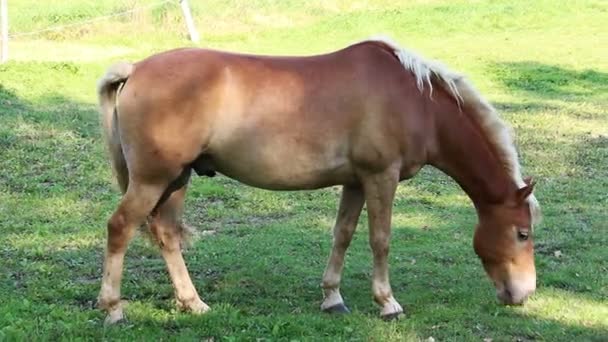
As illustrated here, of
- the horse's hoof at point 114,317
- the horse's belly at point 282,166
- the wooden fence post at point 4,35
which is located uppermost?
the horse's belly at point 282,166

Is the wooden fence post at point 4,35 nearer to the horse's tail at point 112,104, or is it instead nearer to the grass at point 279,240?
the grass at point 279,240

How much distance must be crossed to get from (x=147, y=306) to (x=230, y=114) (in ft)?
4.31

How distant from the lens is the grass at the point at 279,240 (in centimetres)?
518

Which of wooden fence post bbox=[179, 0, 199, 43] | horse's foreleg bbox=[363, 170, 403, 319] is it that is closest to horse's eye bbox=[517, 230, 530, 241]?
horse's foreleg bbox=[363, 170, 403, 319]

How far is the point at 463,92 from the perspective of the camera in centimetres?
543

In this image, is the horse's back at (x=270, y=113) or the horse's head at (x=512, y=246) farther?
the horse's head at (x=512, y=246)

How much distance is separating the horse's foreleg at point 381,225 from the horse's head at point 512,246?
67 cm

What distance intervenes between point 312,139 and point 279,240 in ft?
6.88

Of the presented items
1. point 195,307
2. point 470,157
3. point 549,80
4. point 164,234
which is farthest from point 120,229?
point 549,80

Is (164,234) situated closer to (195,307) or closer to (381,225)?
(195,307)

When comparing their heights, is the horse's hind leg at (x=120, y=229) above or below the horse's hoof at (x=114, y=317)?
above

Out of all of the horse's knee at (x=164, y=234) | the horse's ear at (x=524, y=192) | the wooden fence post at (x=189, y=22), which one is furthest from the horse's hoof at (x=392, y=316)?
the wooden fence post at (x=189, y=22)

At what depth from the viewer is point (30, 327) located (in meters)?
4.83

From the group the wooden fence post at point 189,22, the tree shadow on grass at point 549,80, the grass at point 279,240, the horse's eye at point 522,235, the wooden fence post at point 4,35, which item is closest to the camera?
the grass at point 279,240
